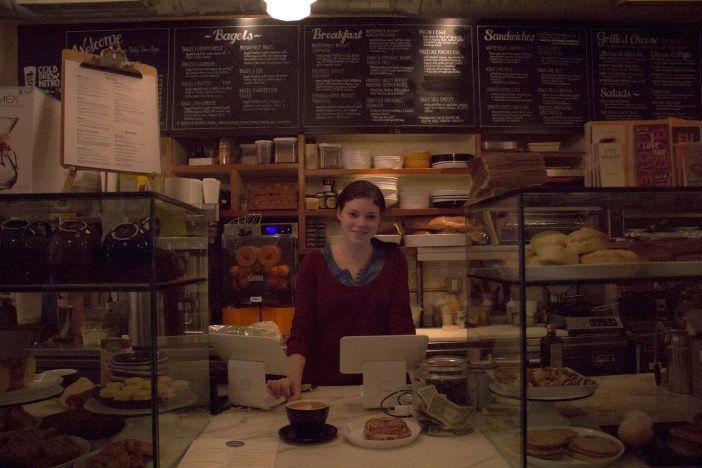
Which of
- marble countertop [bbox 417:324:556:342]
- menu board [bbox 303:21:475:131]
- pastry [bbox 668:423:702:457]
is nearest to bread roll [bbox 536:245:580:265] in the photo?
marble countertop [bbox 417:324:556:342]

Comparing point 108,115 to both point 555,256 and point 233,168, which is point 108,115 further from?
point 233,168

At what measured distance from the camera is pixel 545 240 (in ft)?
5.12

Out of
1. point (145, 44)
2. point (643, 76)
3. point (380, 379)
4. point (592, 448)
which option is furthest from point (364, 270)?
point (643, 76)

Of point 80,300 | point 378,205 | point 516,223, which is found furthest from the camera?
point 80,300

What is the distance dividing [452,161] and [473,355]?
7.69 ft

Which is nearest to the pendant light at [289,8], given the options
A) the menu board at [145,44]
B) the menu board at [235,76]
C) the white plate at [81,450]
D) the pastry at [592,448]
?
the menu board at [235,76]

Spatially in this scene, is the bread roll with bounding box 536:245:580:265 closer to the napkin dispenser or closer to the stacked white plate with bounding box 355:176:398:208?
the napkin dispenser

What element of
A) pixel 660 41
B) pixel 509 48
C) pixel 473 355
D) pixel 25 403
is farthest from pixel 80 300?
pixel 660 41

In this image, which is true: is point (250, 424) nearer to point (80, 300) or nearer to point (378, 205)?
point (378, 205)

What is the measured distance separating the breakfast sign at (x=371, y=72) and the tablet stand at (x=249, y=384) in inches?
96.1

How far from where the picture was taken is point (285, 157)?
397cm

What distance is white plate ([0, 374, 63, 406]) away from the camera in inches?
65.6

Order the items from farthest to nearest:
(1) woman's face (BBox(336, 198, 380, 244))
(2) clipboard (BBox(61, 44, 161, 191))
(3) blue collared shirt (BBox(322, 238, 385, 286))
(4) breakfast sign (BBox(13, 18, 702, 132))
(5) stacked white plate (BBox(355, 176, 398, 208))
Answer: (4) breakfast sign (BBox(13, 18, 702, 132)), (5) stacked white plate (BBox(355, 176, 398, 208)), (3) blue collared shirt (BBox(322, 238, 385, 286)), (1) woman's face (BBox(336, 198, 380, 244)), (2) clipboard (BBox(61, 44, 161, 191))

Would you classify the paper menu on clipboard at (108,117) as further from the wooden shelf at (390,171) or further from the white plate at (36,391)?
the wooden shelf at (390,171)
